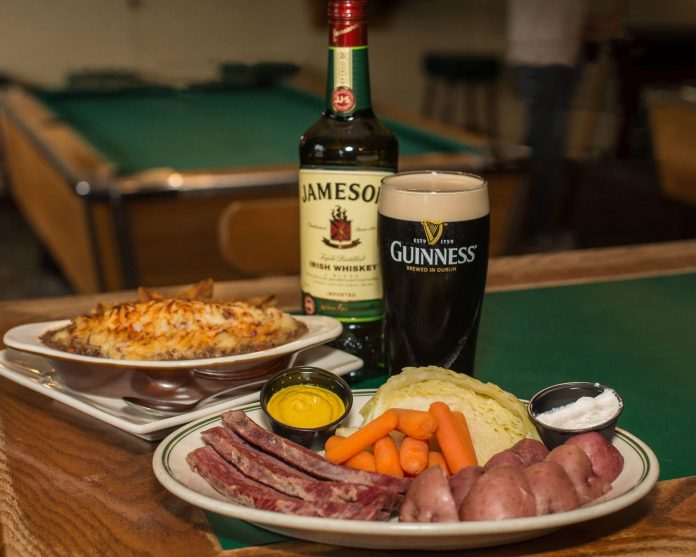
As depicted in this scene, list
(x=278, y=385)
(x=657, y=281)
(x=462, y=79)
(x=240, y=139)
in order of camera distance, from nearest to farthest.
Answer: (x=278, y=385) → (x=657, y=281) → (x=240, y=139) → (x=462, y=79)

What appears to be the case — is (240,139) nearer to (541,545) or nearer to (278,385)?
(278,385)

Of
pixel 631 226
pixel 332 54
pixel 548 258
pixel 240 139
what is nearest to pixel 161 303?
pixel 332 54

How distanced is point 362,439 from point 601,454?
22 cm

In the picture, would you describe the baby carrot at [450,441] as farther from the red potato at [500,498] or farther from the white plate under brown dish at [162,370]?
the white plate under brown dish at [162,370]

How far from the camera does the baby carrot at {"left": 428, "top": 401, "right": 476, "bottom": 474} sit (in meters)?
0.84

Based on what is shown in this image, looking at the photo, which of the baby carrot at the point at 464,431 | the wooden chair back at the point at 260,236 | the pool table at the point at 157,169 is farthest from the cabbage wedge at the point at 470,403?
the pool table at the point at 157,169

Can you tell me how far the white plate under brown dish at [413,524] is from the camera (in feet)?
2.35

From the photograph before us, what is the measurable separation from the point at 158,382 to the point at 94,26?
614 centimetres

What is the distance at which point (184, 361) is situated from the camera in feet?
3.19

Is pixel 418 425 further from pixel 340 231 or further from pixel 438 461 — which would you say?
pixel 340 231

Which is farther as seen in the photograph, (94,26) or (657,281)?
(94,26)

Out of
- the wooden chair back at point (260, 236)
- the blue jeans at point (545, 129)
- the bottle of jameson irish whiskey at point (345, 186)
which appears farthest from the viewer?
the blue jeans at point (545, 129)

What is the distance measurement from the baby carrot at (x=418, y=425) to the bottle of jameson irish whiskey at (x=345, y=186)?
31cm

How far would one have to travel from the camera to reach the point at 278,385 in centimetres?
97
